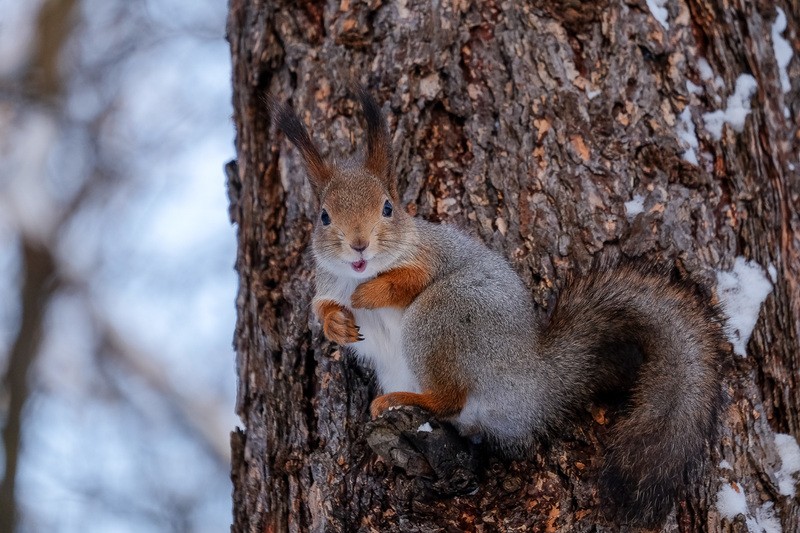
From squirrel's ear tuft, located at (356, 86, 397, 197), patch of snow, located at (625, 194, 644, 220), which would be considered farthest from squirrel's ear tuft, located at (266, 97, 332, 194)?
patch of snow, located at (625, 194, 644, 220)

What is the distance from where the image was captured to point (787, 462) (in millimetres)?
1826

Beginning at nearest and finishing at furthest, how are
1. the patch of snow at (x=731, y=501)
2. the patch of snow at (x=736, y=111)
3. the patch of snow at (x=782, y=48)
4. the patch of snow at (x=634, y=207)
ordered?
the patch of snow at (x=731, y=501), the patch of snow at (x=634, y=207), the patch of snow at (x=736, y=111), the patch of snow at (x=782, y=48)

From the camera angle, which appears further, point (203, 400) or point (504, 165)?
point (203, 400)

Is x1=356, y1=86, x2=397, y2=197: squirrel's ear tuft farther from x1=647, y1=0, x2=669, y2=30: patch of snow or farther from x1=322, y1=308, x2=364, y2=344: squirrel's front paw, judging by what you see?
x1=647, y1=0, x2=669, y2=30: patch of snow

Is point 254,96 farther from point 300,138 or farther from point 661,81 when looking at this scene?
point 661,81

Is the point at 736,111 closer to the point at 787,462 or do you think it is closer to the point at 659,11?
the point at 659,11

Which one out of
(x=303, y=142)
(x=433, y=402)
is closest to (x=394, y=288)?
(x=433, y=402)

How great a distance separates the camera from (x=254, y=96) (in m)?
2.40

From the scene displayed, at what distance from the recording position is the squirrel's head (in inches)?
73.4

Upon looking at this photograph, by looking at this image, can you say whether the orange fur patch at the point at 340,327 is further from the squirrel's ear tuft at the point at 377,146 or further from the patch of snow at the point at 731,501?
the patch of snow at the point at 731,501

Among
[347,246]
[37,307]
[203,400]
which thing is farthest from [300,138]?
[37,307]

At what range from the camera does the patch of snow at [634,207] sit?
1.92 meters

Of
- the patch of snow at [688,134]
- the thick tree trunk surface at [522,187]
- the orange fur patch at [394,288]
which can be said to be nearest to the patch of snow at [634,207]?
the thick tree trunk surface at [522,187]

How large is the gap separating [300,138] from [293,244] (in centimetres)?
36
